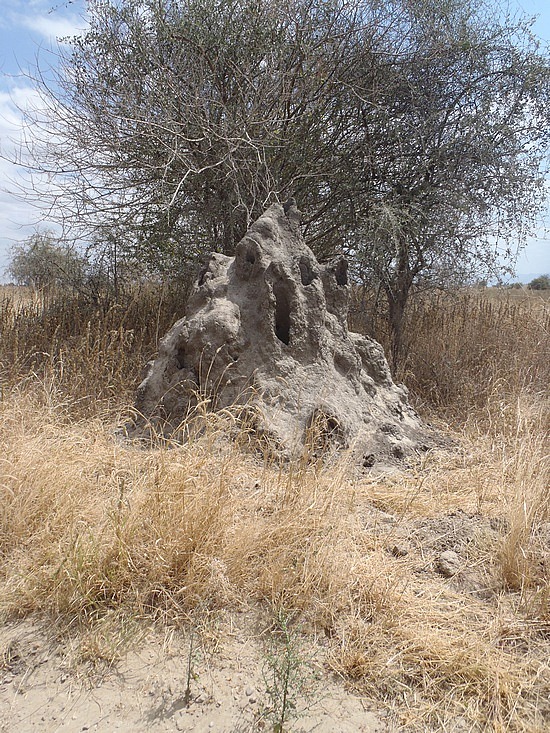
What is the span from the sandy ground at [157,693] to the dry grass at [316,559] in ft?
0.33

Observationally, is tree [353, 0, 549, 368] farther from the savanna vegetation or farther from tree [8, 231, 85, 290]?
tree [8, 231, 85, 290]

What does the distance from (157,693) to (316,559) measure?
868 mm

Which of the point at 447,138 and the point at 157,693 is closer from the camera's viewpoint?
the point at 157,693

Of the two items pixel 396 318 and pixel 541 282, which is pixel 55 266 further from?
pixel 541 282

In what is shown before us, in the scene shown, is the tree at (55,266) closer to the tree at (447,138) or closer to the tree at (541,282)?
the tree at (447,138)

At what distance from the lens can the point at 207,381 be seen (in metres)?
4.36

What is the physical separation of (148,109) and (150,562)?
519 centimetres

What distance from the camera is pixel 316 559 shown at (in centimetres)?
270

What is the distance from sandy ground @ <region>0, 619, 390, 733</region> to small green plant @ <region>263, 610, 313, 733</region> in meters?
0.03

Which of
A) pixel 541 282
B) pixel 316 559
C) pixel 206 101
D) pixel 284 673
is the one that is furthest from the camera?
pixel 541 282

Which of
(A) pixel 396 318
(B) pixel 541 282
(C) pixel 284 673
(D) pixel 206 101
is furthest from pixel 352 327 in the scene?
(B) pixel 541 282

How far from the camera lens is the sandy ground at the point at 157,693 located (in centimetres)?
205

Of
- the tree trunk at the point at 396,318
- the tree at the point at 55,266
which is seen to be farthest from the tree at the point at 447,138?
the tree at the point at 55,266

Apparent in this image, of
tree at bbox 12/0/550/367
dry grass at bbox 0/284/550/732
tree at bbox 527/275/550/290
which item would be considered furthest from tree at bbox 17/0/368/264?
tree at bbox 527/275/550/290
